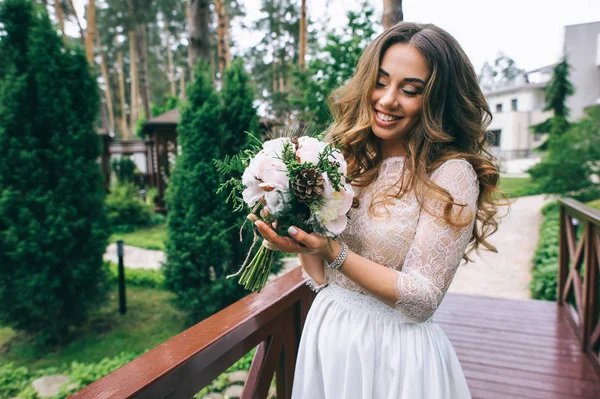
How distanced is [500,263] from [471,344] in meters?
5.78

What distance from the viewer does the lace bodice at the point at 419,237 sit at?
1.16 metres

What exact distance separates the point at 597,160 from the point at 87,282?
10398mm

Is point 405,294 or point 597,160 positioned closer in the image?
point 405,294

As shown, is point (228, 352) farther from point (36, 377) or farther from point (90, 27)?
point (90, 27)

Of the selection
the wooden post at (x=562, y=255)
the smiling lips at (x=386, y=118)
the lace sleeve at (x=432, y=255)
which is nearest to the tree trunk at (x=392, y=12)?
the wooden post at (x=562, y=255)

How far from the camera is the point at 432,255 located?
1.17 m

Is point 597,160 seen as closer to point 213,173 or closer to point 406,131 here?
point 213,173

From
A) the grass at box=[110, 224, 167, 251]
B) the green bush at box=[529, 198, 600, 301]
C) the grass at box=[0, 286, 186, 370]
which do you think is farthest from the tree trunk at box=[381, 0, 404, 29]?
the grass at box=[110, 224, 167, 251]

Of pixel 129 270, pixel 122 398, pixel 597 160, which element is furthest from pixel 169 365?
pixel 597 160

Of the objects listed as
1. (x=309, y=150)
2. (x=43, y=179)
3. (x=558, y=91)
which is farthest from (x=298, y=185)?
(x=558, y=91)

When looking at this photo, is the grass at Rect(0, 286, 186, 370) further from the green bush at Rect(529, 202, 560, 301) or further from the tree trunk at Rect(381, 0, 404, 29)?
the green bush at Rect(529, 202, 560, 301)

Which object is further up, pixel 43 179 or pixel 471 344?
pixel 43 179

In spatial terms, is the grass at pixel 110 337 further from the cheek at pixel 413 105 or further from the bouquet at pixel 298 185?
the cheek at pixel 413 105

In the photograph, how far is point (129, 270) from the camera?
6.89 m
